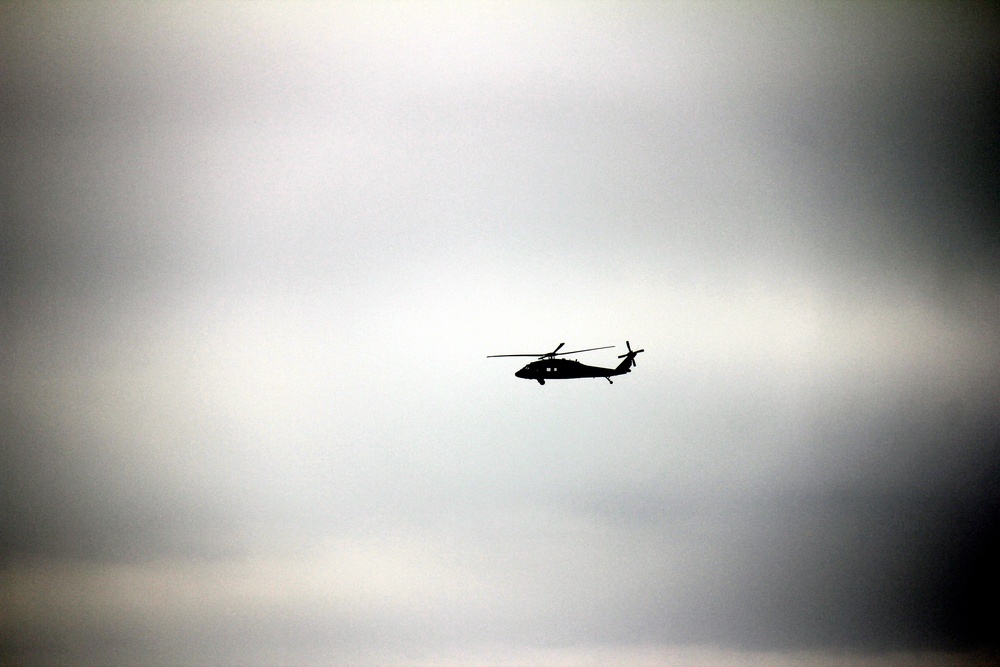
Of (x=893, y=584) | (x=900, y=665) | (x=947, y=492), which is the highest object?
(x=947, y=492)

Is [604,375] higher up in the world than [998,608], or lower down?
higher up

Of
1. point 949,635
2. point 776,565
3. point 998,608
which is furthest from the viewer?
point 998,608

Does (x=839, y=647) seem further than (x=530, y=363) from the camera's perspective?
Yes

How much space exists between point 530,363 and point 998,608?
237 ft

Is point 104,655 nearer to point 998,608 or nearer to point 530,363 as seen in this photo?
point 530,363

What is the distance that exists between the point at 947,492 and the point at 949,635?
13.6m

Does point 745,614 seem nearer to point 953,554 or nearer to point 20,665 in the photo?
point 953,554

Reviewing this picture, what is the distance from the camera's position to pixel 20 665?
101688mm

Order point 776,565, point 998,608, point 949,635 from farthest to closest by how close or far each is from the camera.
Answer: point 998,608
point 949,635
point 776,565

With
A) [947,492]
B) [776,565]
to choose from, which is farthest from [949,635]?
[776,565]

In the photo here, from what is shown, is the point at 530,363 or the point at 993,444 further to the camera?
the point at 993,444

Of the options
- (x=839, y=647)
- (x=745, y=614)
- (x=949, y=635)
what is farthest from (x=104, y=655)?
(x=949, y=635)

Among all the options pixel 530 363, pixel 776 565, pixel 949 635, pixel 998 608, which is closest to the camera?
pixel 530 363

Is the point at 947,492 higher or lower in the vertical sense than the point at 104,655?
higher
